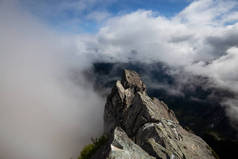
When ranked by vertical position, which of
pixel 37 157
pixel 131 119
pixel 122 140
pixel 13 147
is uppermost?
pixel 13 147

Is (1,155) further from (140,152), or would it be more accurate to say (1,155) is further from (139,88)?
(140,152)

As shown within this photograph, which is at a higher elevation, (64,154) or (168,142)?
(64,154)

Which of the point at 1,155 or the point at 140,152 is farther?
the point at 1,155

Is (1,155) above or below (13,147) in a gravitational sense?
below

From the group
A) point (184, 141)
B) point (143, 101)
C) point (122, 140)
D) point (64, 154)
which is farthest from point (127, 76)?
point (122, 140)

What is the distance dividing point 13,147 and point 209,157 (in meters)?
195

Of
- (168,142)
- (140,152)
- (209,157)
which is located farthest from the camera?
(209,157)

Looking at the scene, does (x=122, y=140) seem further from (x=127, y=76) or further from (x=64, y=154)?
(x=64, y=154)

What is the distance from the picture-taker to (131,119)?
70.8 metres

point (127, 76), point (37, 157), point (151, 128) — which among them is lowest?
point (151, 128)

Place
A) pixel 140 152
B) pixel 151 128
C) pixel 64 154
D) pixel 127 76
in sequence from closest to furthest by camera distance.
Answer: pixel 140 152
pixel 151 128
pixel 64 154
pixel 127 76

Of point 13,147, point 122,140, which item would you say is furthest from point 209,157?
point 13,147

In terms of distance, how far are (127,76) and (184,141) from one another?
10208 centimetres

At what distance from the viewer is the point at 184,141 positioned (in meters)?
48.5
